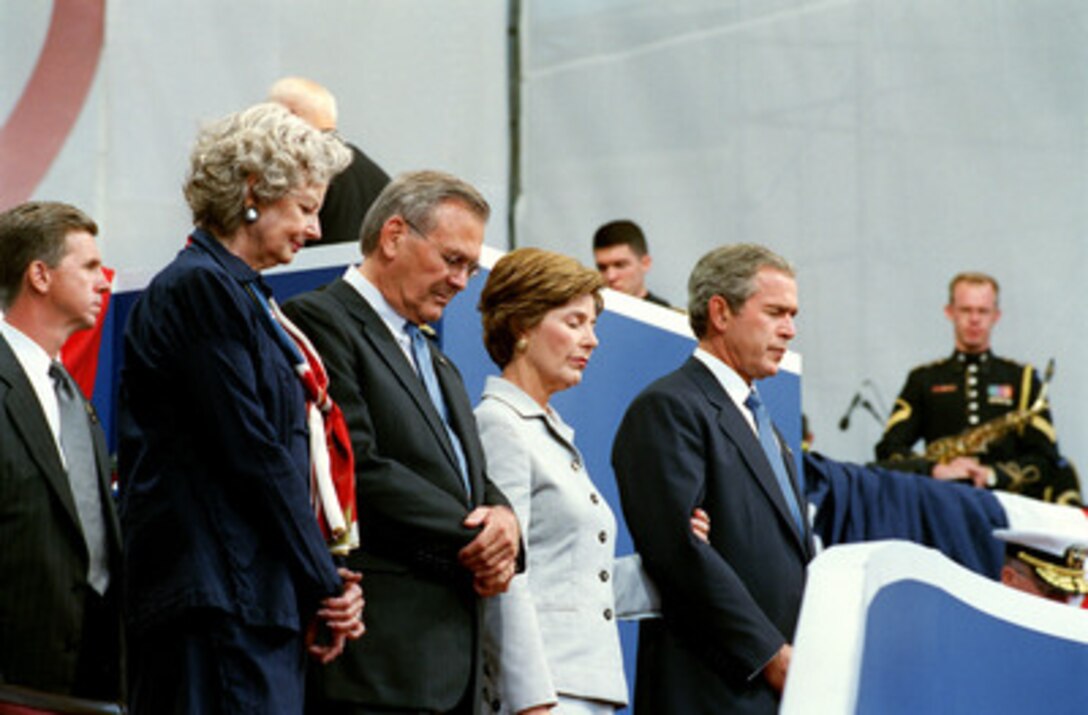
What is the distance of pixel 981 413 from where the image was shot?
25.1 feet

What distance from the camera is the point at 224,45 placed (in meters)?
6.05

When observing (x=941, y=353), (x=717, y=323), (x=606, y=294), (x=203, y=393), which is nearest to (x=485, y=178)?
(x=941, y=353)

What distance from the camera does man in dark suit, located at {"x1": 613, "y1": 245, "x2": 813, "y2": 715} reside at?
3398 mm

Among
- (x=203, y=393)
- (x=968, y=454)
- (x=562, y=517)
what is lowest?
(x=968, y=454)

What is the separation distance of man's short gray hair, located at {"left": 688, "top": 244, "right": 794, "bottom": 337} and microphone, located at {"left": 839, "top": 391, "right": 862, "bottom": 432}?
4049 millimetres

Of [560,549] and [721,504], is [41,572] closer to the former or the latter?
[560,549]

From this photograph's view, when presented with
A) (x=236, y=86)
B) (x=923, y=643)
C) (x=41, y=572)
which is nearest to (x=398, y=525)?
(x=41, y=572)

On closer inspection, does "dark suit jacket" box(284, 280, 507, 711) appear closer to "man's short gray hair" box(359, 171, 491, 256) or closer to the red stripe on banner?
"man's short gray hair" box(359, 171, 491, 256)

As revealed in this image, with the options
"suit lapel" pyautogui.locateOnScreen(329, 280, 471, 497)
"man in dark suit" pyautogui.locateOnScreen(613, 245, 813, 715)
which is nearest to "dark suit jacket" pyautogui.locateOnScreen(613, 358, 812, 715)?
"man in dark suit" pyautogui.locateOnScreen(613, 245, 813, 715)

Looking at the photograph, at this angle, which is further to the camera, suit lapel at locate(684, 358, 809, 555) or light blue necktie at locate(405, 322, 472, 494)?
suit lapel at locate(684, 358, 809, 555)

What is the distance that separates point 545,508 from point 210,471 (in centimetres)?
74

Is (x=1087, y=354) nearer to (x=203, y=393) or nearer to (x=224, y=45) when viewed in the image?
(x=224, y=45)

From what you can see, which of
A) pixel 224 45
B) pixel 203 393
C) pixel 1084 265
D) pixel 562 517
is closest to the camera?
pixel 203 393

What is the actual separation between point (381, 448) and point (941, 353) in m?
5.42
